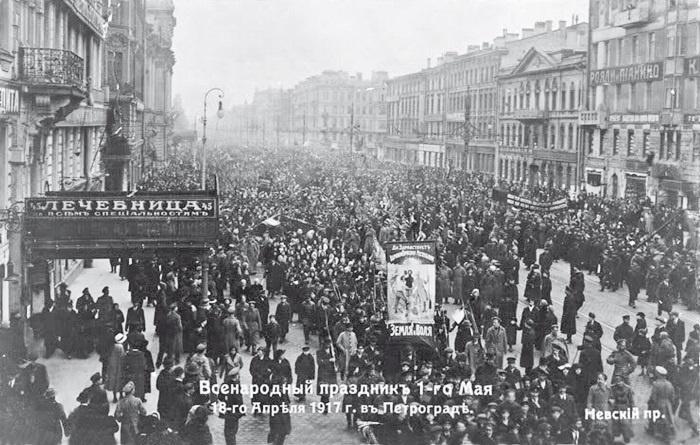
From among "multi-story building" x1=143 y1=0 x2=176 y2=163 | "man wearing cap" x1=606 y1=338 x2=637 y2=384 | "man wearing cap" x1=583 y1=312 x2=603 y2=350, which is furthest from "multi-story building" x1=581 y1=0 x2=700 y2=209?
"multi-story building" x1=143 y1=0 x2=176 y2=163

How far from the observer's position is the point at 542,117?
2448 inches

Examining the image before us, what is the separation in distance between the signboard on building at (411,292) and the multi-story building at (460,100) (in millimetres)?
45062

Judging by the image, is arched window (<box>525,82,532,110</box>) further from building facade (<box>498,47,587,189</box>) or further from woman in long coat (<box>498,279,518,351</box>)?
woman in long coat (<box>498,279,518,351</box>)

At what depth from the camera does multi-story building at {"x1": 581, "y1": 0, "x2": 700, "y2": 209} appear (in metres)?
41.0

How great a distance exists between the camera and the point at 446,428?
445 inches

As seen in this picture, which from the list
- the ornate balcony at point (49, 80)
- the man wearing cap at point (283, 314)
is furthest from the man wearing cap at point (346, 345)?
the ornate balcony at point (49, 80)

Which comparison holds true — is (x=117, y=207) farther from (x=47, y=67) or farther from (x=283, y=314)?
(x=283, y=314)

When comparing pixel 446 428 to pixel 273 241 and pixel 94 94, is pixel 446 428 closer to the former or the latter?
pixel 273 241

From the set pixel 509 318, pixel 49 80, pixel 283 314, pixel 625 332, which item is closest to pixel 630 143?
pixel 509 318

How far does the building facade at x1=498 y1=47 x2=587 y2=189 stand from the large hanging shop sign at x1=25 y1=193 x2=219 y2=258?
39.8m

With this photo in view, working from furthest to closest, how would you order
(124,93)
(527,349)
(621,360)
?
(124,93) → (527,349) → (621,360)

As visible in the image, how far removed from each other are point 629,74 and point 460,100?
3567 cm

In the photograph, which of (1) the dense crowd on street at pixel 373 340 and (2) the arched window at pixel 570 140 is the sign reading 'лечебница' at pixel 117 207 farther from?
(2) the arched window at pixel 570 140

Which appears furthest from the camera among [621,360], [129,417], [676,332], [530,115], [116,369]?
[530,115]
